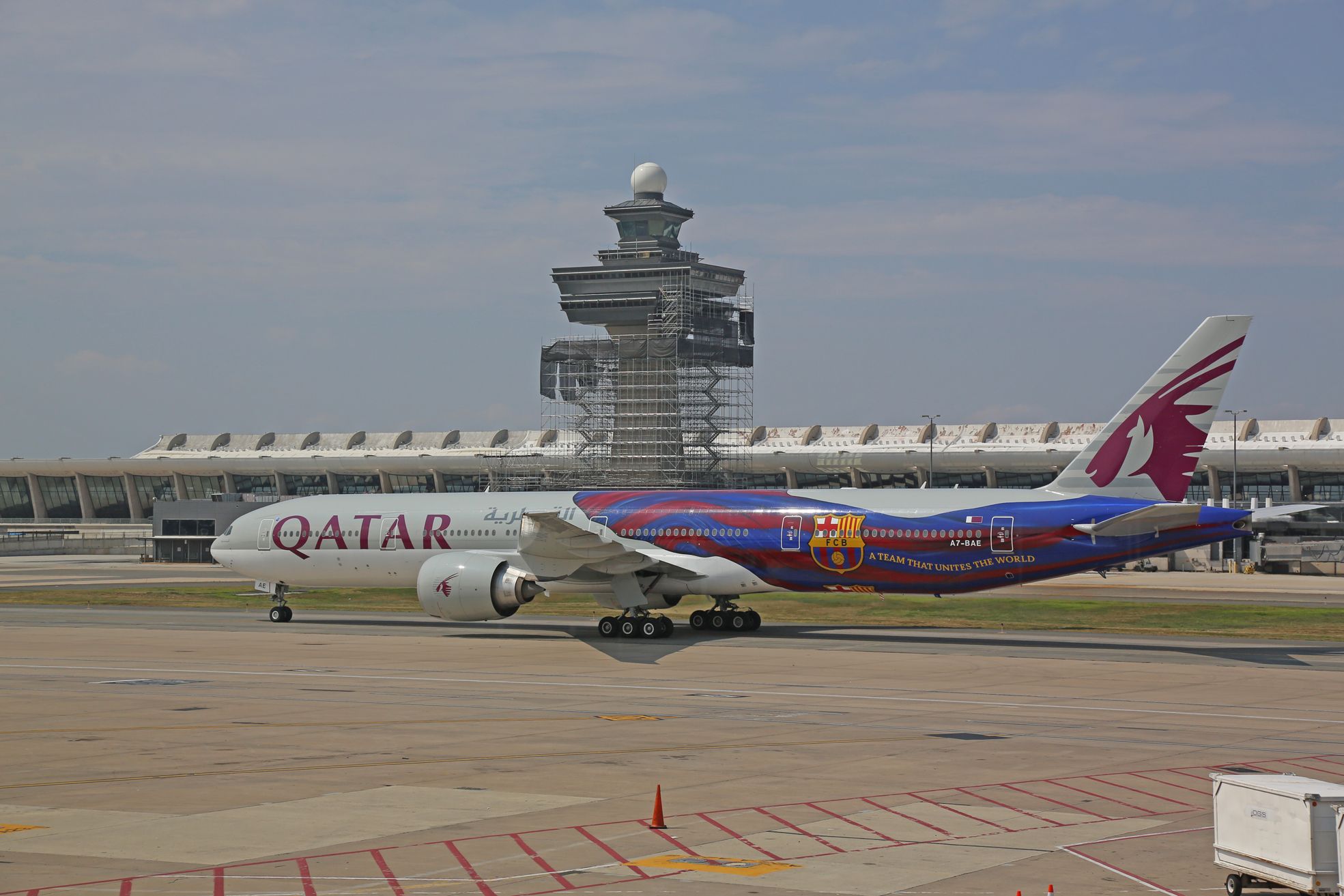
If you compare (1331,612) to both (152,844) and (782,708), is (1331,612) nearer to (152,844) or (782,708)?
(782,708)

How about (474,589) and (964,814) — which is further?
(474,589)

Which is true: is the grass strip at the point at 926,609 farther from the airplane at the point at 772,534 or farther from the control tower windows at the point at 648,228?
the control tower windows at the point at 648,228

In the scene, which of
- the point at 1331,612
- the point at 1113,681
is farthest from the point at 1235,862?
the point at 1331,612

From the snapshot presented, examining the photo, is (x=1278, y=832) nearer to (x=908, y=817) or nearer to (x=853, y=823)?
(x=908, y=817)

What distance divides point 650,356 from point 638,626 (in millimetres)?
83365

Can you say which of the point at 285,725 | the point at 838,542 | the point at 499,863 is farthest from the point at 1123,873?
the point at 838,542

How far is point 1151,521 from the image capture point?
35.2m

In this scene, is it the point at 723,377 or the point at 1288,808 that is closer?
the point at 1288,808

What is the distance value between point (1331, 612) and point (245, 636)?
122 feet

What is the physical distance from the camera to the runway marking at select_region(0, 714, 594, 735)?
72.1 ft

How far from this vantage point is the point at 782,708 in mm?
25391

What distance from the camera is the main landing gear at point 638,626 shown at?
4062cm

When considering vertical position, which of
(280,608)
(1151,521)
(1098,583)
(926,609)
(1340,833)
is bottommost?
(1098,583)

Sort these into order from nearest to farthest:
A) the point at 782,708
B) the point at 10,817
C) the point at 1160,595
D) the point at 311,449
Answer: the point at 10,817 → the point at 782,708 → the point at 1160,595 → the point at 311,449
